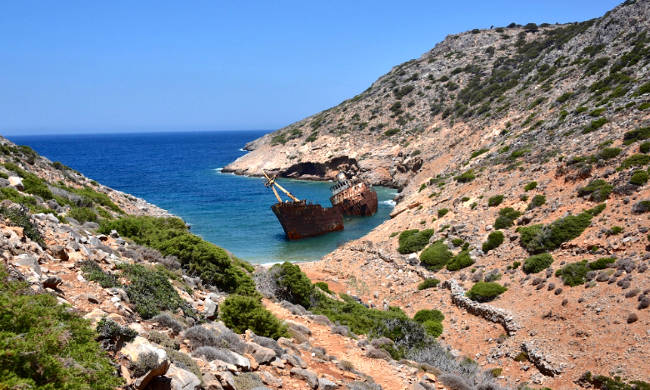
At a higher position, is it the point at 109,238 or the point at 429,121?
the point at 429,121

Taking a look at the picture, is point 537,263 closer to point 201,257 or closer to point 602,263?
point 602,263

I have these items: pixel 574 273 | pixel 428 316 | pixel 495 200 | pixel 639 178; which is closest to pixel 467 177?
pixel 495 200

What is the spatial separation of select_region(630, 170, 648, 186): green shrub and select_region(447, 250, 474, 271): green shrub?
8.44 meters

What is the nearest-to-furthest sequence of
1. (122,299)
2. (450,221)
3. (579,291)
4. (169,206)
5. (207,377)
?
(207,377), (122,299), (579,291), (450,221), (169,206)

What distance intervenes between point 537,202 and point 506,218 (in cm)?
193

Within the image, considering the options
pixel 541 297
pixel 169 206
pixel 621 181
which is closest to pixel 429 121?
pixel 169 206

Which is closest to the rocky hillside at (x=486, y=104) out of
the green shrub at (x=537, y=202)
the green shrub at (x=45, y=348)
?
the green shrub at (x=537, y=202)

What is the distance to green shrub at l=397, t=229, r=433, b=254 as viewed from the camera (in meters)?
28.1

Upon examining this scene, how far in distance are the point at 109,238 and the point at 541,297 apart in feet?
52.5

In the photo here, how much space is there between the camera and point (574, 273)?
1766cm

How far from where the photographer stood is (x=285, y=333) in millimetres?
10359

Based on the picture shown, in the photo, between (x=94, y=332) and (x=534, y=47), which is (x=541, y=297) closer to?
(x=94, y=332)

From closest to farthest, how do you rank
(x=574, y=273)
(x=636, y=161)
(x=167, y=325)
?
(x=167, y=325), (x=574, y=273), (x=636, y=161)

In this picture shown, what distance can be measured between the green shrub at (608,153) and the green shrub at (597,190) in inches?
89.4
